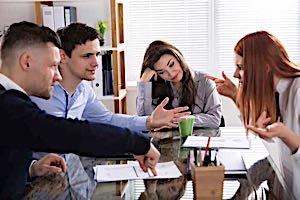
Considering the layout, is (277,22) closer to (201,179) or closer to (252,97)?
(252,97)

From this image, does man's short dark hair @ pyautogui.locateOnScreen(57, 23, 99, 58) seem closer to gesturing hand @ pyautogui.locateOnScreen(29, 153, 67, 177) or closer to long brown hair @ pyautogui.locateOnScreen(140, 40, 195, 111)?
long brown hair @ pyautogui.locateOnScreen(140, 40, 195, 111)

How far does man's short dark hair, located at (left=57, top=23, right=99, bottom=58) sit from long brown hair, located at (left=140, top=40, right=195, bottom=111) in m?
0.54

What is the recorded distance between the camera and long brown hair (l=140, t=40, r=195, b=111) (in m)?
2.82

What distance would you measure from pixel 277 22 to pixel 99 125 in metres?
2.89

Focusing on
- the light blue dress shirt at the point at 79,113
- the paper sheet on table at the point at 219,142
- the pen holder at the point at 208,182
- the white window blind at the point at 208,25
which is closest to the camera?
the pen holder at the point at 208,182

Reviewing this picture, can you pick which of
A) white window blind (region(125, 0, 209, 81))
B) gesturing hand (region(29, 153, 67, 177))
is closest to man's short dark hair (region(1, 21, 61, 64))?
gesturing hand (region(29, 153, 67, 177))

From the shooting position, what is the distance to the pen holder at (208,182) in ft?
4.63

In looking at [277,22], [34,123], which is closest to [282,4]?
[277,22]

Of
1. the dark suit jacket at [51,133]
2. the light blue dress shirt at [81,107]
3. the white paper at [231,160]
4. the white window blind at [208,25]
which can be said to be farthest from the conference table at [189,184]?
the white window blind at [208,25]

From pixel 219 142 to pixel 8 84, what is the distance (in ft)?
3.23

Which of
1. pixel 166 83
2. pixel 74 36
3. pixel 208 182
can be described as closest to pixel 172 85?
pixel 166 83

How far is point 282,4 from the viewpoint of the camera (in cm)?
376

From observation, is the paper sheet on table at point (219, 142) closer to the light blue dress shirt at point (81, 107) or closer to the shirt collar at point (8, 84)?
the light blue dress shirt at point (81, 107)

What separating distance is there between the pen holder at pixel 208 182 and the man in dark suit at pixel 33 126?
19cm
